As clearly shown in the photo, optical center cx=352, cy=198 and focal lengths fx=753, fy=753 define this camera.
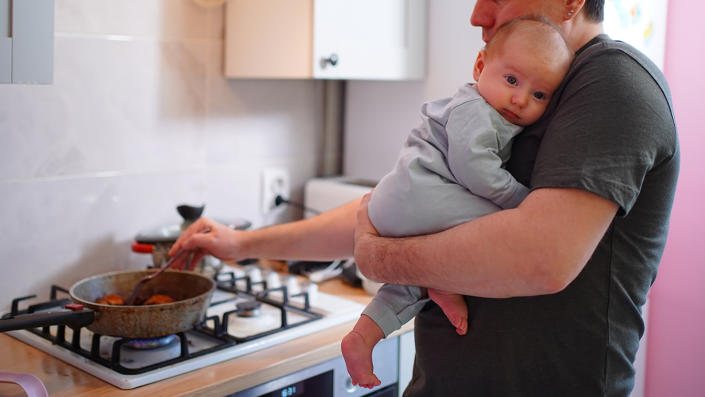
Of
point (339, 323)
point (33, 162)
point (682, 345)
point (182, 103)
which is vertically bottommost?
point (682, 345)

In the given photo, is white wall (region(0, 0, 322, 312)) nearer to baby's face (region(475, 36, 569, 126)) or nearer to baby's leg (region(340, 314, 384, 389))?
baby's leg (region(340, 314, 384, 389))

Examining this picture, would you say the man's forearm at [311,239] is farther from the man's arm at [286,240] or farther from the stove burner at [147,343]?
the stove burner at [147,343]

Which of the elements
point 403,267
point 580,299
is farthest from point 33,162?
point 580,299

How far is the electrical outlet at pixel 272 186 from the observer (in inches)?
90.4

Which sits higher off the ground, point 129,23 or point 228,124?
point 129,23

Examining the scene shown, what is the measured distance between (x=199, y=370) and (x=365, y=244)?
0.43 meters

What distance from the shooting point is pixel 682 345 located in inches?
82.0

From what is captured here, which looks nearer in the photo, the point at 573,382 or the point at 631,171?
the point at 631,171

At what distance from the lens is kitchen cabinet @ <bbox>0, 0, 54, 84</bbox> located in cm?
124

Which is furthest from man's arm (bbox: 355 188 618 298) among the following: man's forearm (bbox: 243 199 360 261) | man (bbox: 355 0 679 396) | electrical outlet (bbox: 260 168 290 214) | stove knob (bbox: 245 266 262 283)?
electrical outlet (bbox: 260 168 290 214)

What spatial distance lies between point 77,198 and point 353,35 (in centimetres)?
82

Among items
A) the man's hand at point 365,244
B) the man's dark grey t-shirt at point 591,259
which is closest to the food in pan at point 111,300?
the man's hand at point 365,244

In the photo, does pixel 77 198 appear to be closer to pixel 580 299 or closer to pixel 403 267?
pixel 403 267

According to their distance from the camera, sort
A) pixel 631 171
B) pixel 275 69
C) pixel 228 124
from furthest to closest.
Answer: pixel 228 124 < pixel 275 69 < pixel 631 171
